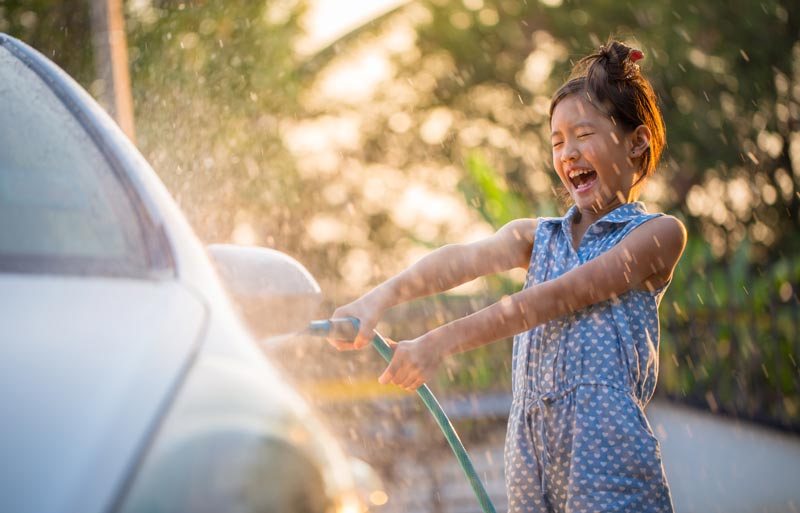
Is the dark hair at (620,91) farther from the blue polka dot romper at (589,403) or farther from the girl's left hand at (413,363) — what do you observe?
the girl's left hand at (413,363)

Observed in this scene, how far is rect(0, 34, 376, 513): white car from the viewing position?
89 centimetres

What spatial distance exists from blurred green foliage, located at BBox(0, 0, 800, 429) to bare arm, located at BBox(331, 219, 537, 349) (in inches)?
167

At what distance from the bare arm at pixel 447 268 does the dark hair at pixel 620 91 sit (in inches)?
12.5

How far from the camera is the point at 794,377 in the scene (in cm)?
616

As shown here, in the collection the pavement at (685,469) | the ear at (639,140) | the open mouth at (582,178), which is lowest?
the pavement at (685,469)

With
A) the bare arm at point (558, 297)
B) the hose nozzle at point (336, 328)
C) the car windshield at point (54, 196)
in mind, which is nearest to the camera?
the car windshield at point (54, 196)

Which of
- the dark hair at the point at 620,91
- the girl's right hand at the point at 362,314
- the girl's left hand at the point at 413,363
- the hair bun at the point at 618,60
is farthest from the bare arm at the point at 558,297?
the hair bun at the point at 618,60

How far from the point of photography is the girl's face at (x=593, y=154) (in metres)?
2.14

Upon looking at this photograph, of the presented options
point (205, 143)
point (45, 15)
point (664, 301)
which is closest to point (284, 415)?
point (664, 301)

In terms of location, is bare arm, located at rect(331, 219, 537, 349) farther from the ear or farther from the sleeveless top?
the ear

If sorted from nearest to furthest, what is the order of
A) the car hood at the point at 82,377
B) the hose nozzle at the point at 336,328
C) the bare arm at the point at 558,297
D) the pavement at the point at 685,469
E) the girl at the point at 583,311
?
the car hood at the point at 82,377 → the hose nozzle at the point at 336,328 → the bare arm at the point at 558,297 → the girl at the point at 583,311 → the pavement at the point at 685,469

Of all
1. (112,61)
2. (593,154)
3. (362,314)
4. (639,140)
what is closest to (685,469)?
(639,140)

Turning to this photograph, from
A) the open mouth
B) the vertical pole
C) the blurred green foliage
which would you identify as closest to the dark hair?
the open mouth

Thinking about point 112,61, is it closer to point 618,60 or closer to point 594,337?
point 618,60
